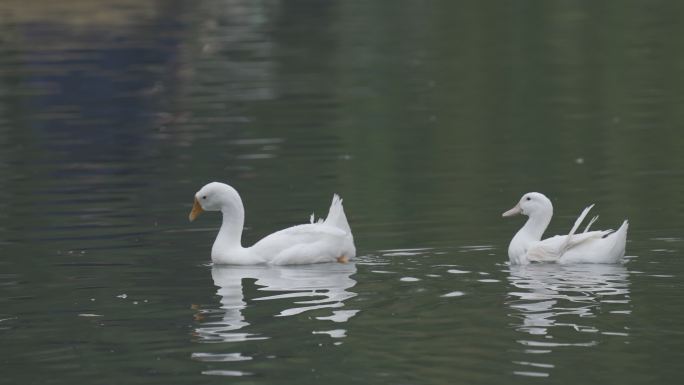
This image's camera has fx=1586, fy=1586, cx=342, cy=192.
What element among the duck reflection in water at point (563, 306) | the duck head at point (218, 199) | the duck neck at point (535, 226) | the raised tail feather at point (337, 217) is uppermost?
the duck head at point (218, 199)

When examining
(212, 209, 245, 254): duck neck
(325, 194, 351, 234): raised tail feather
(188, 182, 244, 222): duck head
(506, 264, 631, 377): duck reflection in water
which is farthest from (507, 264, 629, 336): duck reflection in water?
(188, 182, 244, 222): duck head

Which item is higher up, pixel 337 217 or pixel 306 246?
pixel 337 217

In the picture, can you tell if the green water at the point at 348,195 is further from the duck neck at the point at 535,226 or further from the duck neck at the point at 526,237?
the duck neck at the point at 535,226

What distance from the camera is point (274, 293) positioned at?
13938 millimetres

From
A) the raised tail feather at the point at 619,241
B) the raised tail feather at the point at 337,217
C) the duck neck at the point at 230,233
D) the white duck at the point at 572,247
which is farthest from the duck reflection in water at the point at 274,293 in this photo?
the raised tail feather at the point at 619,241

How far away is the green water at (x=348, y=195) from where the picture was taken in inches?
449

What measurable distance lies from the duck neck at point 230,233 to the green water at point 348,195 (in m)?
0.32

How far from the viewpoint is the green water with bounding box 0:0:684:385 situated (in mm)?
11398

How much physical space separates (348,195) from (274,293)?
577cm

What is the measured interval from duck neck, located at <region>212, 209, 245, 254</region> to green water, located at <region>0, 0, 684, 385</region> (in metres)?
0.32

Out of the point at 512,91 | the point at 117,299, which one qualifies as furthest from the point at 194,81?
the point at 117,299

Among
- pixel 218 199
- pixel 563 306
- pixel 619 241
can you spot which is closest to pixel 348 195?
pixel 218 199

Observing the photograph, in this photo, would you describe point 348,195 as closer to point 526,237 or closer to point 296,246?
point 296,246

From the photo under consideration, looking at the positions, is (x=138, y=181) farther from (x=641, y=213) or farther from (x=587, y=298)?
(x=587, y=298)
